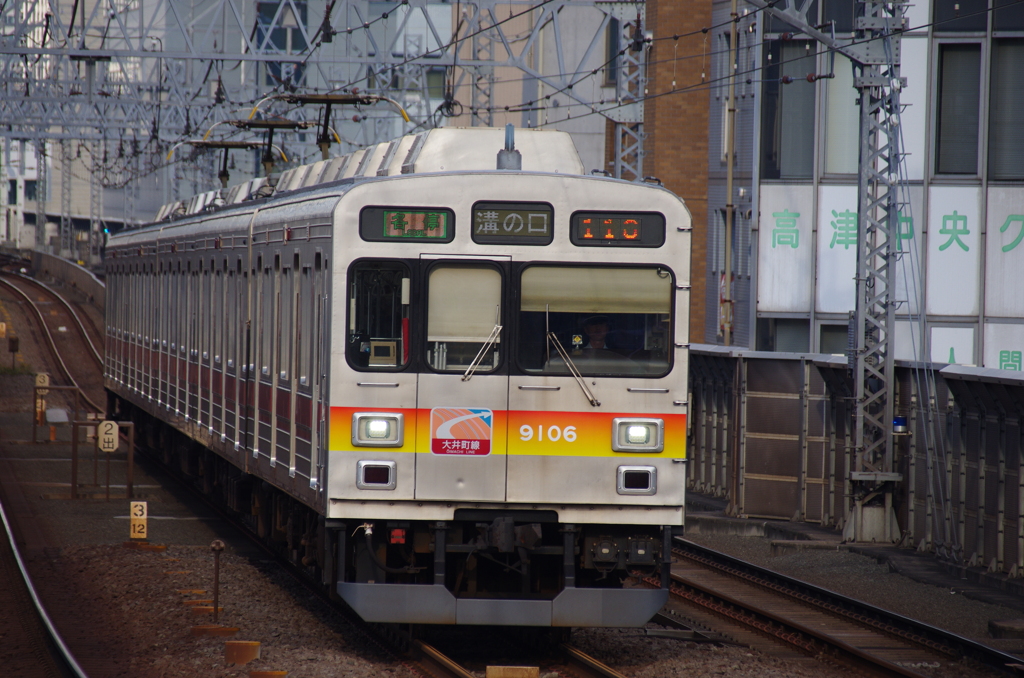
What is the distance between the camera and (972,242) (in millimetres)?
20625

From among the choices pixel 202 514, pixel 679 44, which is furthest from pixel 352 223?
pixel 679 44

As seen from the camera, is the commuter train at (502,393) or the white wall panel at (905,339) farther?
the white wall panel at (905,339)

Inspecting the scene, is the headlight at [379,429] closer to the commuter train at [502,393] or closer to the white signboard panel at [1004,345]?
the commuter train at [502,393]

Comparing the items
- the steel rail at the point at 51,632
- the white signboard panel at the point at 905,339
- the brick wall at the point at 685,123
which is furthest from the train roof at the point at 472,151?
the brick wall at the point at 685,123

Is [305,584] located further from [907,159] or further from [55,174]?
[55,174]

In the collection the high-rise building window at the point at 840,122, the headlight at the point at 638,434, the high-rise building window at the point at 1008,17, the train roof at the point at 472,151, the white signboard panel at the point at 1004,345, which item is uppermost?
the high-rise building window at the point at 1008,17

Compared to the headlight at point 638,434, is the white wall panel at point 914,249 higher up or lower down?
higher up

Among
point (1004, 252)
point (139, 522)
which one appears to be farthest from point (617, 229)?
point (1004, 252)

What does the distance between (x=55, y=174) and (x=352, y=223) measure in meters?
85.2

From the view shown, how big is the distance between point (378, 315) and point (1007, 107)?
14159mm

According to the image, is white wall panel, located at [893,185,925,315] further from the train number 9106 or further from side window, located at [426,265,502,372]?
side window, located at [426,265,502,372]

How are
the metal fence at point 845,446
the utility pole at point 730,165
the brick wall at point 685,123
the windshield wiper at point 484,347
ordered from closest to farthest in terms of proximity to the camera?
the windshield wiper at point 484,347, the metal fence at point 845,446, the utility pole at point 730,165, the brick wall at point 685,123

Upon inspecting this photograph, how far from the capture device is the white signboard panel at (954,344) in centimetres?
2066

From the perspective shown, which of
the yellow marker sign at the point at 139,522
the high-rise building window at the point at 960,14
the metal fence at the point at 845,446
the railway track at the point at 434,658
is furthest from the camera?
the high-rise building window at the point at 960,14
